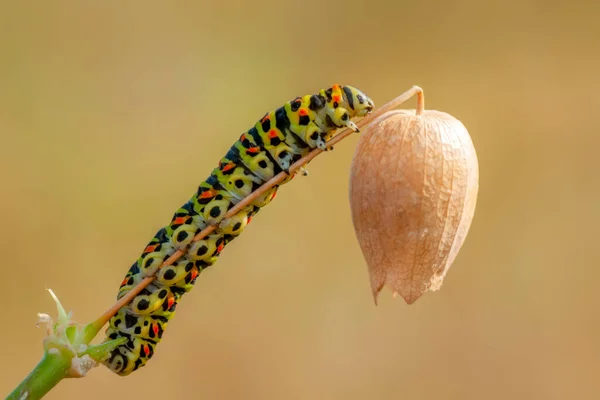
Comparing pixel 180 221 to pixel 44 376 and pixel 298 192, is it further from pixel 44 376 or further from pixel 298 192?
pixel 298 192

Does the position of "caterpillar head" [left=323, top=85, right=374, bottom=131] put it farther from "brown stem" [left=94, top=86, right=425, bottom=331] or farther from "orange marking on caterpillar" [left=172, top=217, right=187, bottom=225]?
"orange marking on caterpillar" [left=172, top=217, right=187, bottom=225]

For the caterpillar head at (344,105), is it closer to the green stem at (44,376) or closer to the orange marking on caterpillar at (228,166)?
the orange marking on caterpillar at (228,166)

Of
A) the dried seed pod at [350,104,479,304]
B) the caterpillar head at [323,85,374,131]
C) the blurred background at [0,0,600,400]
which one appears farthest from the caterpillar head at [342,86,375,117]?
the blurred background at [0,0,600,400]

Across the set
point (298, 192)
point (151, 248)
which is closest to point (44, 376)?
point (151, 248)

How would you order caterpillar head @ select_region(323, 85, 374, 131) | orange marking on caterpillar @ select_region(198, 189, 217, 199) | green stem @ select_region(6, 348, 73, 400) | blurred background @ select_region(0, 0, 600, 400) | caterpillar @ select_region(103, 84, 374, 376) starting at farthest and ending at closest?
blurred background @ select_region(0, 0, 600, 400) < orange marking on caterpillar @ select_region(198, 189, 217, 199) < caterpillar @ select_region(103, 84, 374, 376) < caterpillar head @ select_region(323, 85, 374, 131) < green stem @ select_region(6, 348, 73, 400)

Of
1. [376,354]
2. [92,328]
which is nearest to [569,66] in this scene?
[376,354]

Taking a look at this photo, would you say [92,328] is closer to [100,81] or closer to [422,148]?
[422,148]
